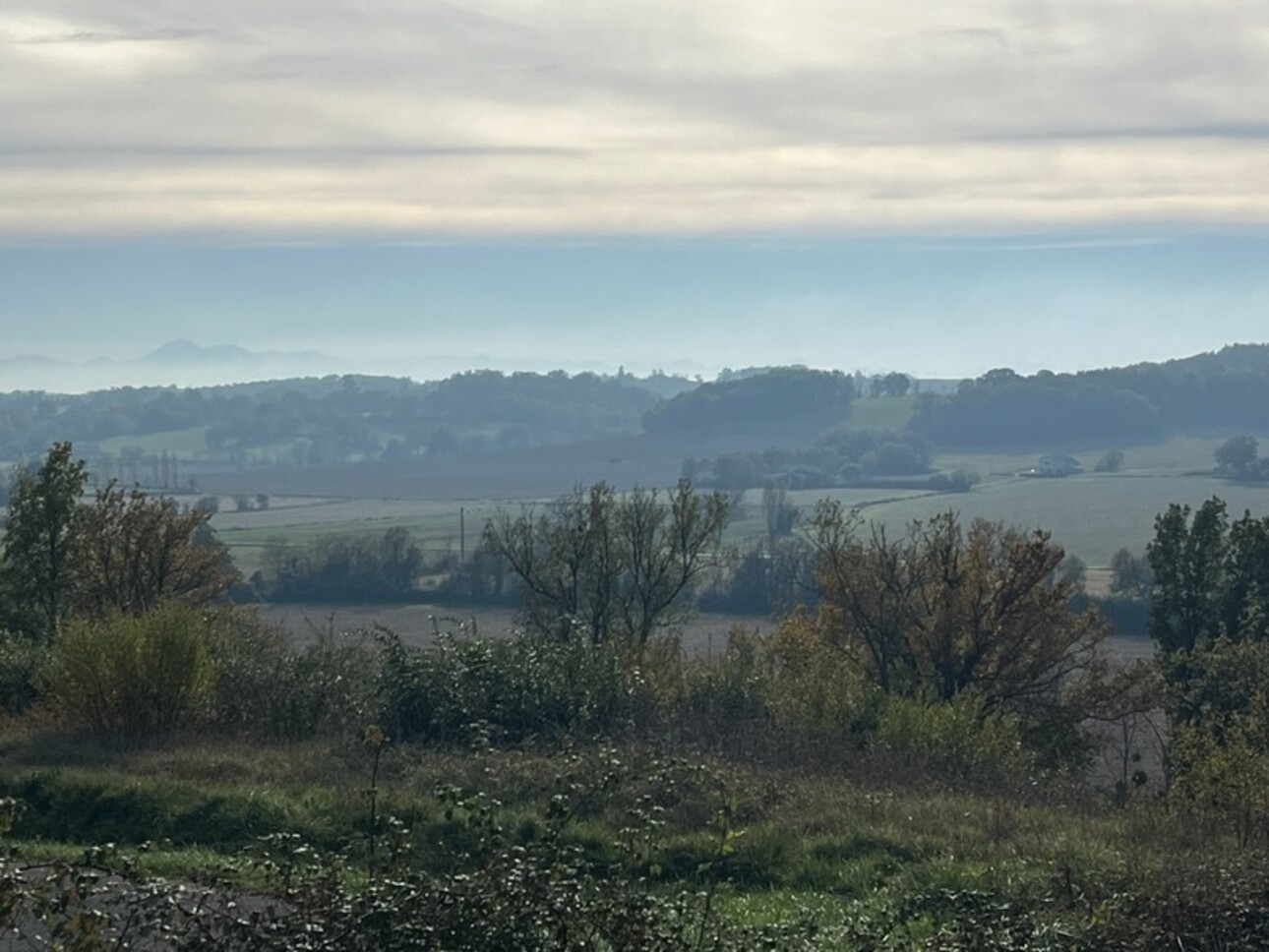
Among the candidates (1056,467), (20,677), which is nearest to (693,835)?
(20,677)

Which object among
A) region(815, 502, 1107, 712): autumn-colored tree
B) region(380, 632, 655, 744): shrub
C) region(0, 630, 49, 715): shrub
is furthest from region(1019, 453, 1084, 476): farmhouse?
region(0, 630, 49, 715): shrub

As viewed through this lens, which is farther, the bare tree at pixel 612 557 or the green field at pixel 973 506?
the green field at pixel 973 506

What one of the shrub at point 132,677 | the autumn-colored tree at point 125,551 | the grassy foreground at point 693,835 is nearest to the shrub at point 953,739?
the grassy foreground at point 693,835

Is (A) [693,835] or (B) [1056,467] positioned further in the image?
(B) [1056,467]

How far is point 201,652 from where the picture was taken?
1678cm

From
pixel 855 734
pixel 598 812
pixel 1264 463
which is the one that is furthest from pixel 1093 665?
pixel 1264 463

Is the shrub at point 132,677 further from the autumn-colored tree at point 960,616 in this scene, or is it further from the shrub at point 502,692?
the autumn-colored tree at point 960,616

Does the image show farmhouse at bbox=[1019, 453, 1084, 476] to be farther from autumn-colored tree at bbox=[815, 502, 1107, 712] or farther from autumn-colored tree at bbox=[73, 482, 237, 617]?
autumn-colored tree at bbox=[73, 482, 237, 617]

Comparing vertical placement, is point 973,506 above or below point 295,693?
below

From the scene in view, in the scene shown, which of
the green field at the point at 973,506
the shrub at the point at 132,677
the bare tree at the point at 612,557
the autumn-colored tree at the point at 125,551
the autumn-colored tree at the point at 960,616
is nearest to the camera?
the shrub at the point at 132,677

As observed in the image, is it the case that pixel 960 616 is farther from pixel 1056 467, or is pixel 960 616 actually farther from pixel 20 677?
pixel 1056 467

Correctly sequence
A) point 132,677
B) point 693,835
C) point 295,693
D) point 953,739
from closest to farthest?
point 693,835, point 132,677, point 295,693, point 953,739

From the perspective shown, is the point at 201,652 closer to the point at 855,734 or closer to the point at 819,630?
the point at 855,734

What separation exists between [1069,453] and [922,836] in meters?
172
